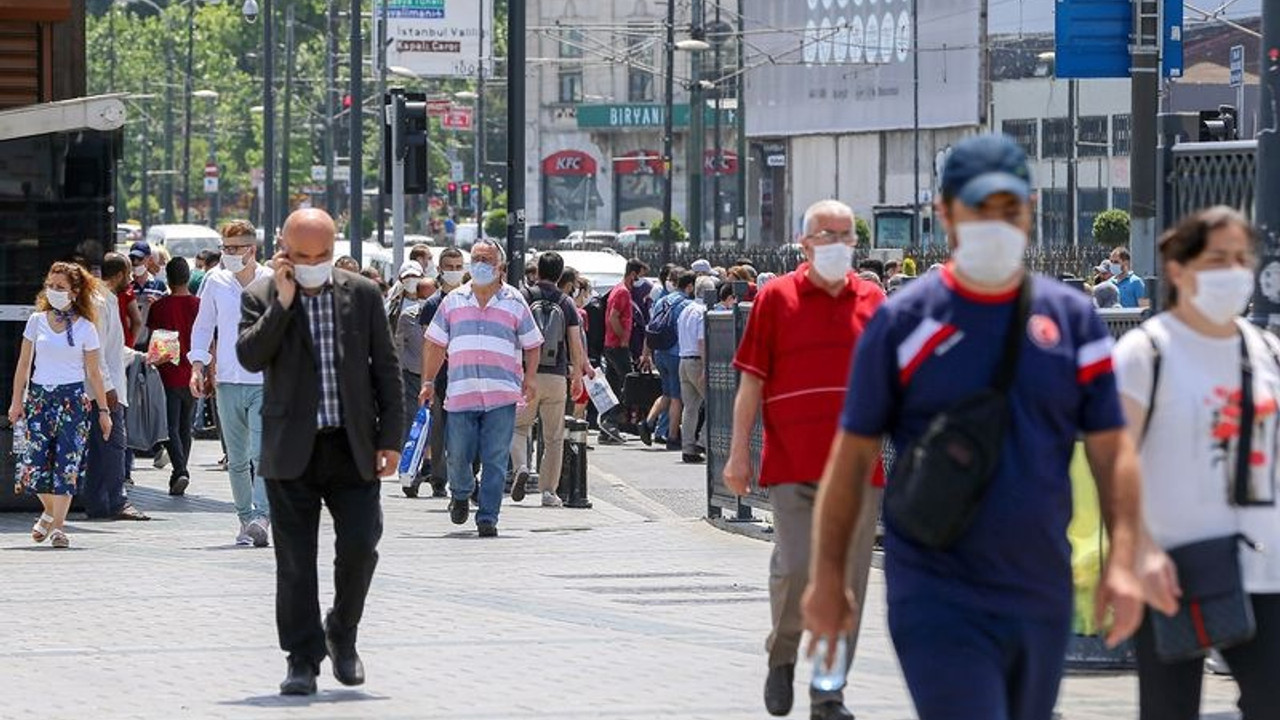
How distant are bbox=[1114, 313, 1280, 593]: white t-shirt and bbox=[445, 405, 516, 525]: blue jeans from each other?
10.2 m

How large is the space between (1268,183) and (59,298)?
26.1 ft

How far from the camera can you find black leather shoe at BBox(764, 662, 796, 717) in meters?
9.16

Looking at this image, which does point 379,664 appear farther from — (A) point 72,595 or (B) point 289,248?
(A) point 72,595

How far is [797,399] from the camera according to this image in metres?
9.09

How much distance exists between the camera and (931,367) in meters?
5.70

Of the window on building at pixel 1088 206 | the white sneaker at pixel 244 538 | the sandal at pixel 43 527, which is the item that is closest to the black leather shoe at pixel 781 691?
the white sneaker at pixel 244 538

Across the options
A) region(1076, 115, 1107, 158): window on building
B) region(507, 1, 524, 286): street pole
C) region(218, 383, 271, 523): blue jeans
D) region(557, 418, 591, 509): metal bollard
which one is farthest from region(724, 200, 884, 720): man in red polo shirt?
region(1076, 115, 1107, 158): window on building

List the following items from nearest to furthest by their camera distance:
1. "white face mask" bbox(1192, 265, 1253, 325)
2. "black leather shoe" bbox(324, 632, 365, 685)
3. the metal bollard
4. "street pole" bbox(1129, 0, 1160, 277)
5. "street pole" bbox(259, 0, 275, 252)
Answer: "white face mask" bbox(1192, 265, 1253, 325), "black leather shoe" bbox(324, 632, 365, 685), "street pole" bbox(1129, 0, 1160, 277), the metal bollard, "street pole" bbox(259, 0, 275, 252)

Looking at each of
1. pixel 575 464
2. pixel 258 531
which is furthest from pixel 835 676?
pixel 575 464

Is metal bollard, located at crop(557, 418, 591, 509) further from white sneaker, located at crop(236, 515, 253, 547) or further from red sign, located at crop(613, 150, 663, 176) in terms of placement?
red sign, located at crop(613, 150, 663, 176)

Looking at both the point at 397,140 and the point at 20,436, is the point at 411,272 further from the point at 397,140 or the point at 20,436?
the point at 20,436

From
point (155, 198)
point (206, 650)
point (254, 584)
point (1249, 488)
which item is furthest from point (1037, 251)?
point (155, 198)

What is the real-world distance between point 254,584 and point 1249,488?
8.00 meters

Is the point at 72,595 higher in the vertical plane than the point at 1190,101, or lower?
lower
